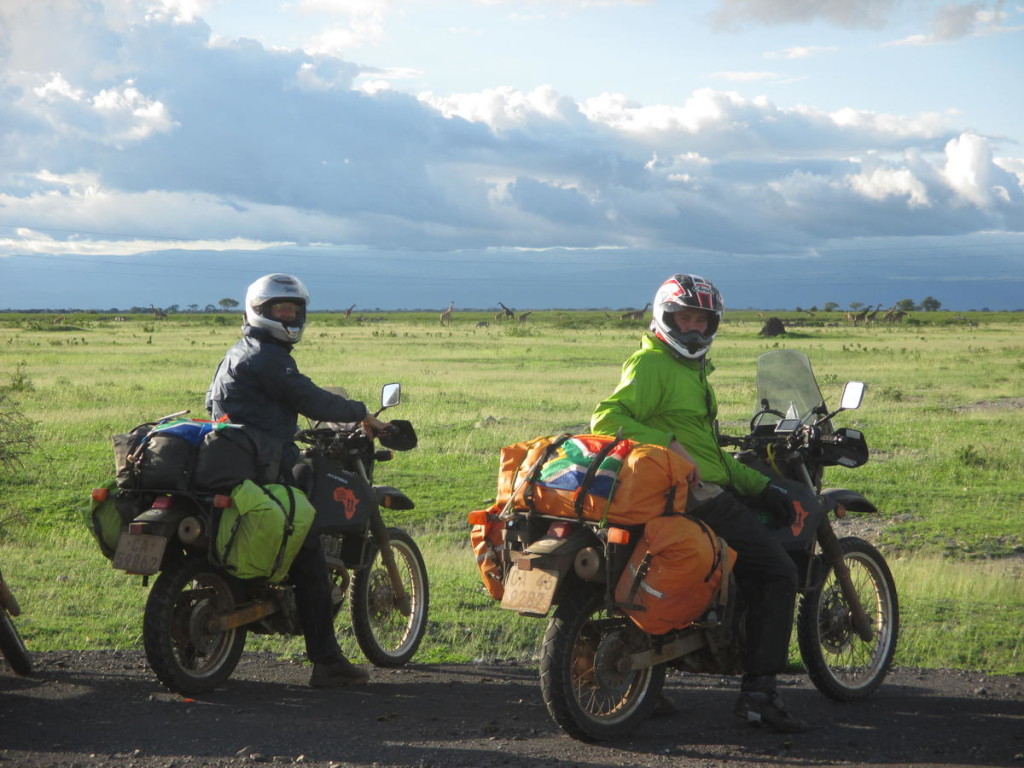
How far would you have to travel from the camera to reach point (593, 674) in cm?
556

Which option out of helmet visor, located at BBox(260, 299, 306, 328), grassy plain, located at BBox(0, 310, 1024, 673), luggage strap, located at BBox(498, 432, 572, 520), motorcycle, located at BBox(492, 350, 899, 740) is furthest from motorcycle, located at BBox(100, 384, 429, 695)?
motorcycle, located at BBox(492, 350, 899, 740)

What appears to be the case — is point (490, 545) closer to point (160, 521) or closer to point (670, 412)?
point (670, 412)

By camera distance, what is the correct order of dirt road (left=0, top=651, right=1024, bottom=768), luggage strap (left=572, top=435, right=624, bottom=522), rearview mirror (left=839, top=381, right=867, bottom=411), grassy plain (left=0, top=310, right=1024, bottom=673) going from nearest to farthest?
dirt road (left=0, top=651, right=1024, bottom=768) < luggage strap (left=572, top=435, right=624, bottom=522) < rearview mirror (left=839, top=381, right=867, bottom=411) < grassy plain (left=0, top=310, right=1024, bottom=673)

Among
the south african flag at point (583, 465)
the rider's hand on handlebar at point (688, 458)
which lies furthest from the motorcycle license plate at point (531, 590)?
the rider's hand on handlebar at point (688, 458)

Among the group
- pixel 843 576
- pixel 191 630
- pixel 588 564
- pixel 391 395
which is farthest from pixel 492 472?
pixel 588 564

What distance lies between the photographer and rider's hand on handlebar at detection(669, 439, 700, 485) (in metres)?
5.51

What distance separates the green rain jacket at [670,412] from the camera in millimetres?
5797

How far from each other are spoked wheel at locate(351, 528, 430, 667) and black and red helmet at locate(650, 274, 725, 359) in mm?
2150

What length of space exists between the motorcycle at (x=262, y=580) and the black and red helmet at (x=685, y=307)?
1.67 meters

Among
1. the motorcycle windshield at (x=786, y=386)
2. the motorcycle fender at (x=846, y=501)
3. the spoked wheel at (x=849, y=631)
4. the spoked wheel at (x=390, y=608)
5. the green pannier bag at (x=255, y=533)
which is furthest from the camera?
the spoked wheel at (x=390, y=608)

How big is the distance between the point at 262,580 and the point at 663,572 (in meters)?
2.38

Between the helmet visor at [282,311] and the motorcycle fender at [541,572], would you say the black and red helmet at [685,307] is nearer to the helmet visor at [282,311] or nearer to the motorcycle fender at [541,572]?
the motorcycle fender at [541,572]

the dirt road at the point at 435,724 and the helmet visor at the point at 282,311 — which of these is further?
the helmet visor at the point at 282,311

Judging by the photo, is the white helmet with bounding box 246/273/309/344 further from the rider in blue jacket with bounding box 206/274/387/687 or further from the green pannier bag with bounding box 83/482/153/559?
the green pannier bag with bounding box 83/482/153/559
